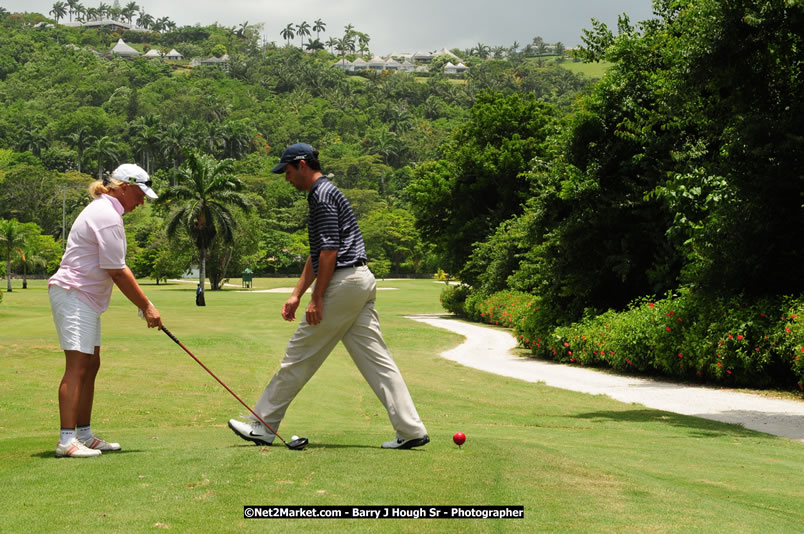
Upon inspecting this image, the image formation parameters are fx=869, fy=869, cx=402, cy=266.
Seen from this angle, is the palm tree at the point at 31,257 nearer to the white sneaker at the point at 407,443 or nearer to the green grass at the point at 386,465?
the green grass at the point at 386,465

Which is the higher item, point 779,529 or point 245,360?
point 779,529

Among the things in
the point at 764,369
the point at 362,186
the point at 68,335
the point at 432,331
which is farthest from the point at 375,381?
the point at 362,186

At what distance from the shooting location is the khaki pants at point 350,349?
7250 millimetres

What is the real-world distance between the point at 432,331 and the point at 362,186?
12380 centimetres

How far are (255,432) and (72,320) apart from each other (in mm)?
1781

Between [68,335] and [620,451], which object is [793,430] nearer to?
[620,451]

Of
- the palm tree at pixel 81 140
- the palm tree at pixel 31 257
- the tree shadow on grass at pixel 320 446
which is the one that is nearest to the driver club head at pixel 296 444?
the tree shadow on grass at pixel 320 446

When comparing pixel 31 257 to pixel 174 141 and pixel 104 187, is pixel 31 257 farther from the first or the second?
pixel 104 187

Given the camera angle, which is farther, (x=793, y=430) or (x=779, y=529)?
(x=793, y=430)

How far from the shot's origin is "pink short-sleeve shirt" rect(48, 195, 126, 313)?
689cm

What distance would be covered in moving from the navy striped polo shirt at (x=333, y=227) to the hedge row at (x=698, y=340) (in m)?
11.2

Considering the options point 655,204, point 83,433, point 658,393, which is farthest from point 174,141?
point 83,433

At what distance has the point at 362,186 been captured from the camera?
157 metres

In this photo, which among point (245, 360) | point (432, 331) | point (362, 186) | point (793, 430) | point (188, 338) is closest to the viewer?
point (793, 430)
